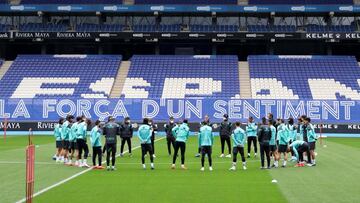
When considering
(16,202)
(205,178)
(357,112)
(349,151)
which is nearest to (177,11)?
(357,112)

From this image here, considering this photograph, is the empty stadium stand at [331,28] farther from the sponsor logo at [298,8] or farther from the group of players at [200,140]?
the group of players at [200,140]

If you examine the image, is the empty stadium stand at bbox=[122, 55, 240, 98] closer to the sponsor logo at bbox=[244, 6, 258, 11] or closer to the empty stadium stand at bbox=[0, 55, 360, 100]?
the empty stadium stand at bbox=[0, 55, 360, 100]

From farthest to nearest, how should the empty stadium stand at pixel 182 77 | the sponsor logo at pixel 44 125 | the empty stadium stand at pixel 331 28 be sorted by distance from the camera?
1. the empty stadium stand at pixel 331 28
2. the empty stadium stand at pixel 182 77
3. the sponsor logo at pixel 44 125

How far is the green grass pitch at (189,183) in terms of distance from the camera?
1445 cm

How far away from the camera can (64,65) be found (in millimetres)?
61375

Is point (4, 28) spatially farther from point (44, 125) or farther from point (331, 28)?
point (331, 28)

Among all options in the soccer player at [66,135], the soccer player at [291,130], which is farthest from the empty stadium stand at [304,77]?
the soccer player at [66,135]

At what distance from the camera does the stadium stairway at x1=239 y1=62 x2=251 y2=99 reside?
55228mm

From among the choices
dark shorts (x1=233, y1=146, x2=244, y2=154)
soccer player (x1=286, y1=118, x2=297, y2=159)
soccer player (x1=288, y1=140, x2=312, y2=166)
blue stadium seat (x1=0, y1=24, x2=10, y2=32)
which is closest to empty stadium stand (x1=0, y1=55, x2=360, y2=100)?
blue stadium seat (x1=0, y1=24, x2=10, y2=32)

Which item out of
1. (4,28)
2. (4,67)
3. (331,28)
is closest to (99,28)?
(4,28)

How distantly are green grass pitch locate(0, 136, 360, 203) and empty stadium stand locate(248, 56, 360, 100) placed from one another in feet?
99.9

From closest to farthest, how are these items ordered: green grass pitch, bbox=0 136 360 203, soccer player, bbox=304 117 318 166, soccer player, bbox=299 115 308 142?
green grass pitch, bbox=0 136 360 203 → soccer player, bbox=304 117 318 166 → soccer player, bbox=299 115 308 142

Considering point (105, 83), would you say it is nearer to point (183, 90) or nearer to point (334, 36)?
point (183, 90)

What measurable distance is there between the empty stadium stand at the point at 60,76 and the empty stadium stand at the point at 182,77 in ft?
8.99
